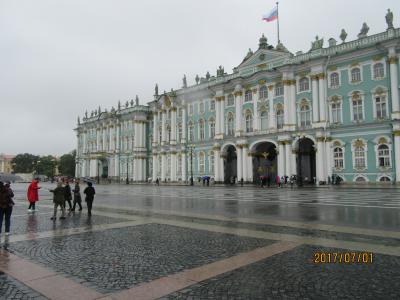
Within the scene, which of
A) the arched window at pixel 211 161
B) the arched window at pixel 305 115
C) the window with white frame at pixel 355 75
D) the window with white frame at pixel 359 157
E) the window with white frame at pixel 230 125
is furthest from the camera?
the arched window at pixel 211 161

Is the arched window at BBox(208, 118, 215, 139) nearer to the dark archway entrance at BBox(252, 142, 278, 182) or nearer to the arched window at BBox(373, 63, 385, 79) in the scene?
the dark archway entrance at BBox(252, 142, 278, 182)

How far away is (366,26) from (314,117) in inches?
502

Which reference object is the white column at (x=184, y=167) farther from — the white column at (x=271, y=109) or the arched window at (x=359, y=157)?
the arched window at (x=359, y=157)

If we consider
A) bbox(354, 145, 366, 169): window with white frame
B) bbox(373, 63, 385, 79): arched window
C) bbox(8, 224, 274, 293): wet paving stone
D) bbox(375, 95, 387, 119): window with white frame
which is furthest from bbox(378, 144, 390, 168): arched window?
bbox(8, 224, 274, 293): wet paving stone

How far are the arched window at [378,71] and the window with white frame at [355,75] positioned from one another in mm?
1800

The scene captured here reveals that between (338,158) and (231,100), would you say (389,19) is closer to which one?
(338,158)

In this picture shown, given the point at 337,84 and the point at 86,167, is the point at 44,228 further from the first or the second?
the point at 86,167

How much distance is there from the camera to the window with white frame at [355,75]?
40562mm

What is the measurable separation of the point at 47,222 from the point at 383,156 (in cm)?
3687

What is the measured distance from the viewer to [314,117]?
143 ft

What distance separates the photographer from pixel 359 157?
39781 mm

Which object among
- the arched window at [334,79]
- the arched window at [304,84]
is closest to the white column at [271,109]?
the arched window at [304,84]

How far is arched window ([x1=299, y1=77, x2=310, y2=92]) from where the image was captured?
1780 inches
